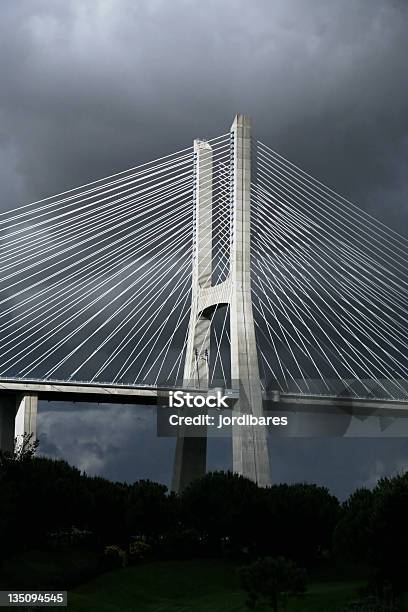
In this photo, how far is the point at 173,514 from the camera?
6169cm

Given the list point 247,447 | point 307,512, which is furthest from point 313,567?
point 247,447

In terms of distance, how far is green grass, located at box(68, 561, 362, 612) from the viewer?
1711 inches

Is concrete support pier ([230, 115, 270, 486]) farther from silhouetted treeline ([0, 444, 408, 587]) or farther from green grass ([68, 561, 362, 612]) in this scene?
green grass ([68, 561, 362, 612])

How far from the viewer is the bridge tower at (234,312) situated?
62.0m

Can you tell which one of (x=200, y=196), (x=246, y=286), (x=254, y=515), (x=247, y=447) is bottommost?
(x=254, y=515)

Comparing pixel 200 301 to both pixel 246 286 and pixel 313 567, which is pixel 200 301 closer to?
pixel 246 286

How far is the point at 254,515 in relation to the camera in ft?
193

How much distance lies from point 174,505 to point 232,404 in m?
7.20

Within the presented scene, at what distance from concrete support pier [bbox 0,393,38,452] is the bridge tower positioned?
387 inches

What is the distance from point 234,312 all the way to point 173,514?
1241 cm

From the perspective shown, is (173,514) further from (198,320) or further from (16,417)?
(16,417)

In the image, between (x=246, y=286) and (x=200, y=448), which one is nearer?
(x=246, y=286)

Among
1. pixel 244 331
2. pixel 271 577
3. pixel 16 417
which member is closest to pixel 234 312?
pixel 244 331

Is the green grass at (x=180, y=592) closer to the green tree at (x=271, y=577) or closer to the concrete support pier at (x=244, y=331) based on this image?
the green tree at (x=271, y=577)
